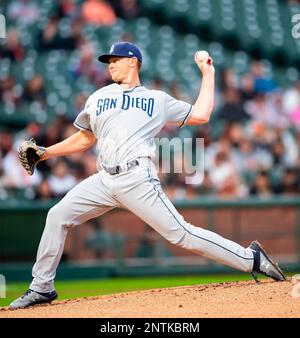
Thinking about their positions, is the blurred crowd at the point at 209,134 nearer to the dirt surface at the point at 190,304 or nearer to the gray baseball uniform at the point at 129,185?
the dirt surface at the point at 190,304

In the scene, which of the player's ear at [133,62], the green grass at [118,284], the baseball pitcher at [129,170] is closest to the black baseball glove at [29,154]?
the baseball pitcher at [129,170]

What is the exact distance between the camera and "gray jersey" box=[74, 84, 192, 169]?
19.3 feet

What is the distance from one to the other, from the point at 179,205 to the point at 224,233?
708 mm

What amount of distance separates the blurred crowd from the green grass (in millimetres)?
1131

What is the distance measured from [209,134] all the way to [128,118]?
7.09 m

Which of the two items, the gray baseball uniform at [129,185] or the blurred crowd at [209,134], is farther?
the blurred crowd at [209,134]

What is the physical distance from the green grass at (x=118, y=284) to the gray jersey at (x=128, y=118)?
4.13 meters

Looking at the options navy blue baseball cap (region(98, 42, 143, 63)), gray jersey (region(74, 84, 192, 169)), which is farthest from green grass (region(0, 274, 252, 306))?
navy blue baseball cap (region(98, 42, 143, 63))

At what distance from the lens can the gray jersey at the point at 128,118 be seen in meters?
5.89

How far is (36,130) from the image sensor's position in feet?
40.6

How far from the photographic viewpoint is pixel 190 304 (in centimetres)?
589

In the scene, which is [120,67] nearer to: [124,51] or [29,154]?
[124,51]

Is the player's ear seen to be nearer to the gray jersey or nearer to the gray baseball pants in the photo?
the gray jersey
